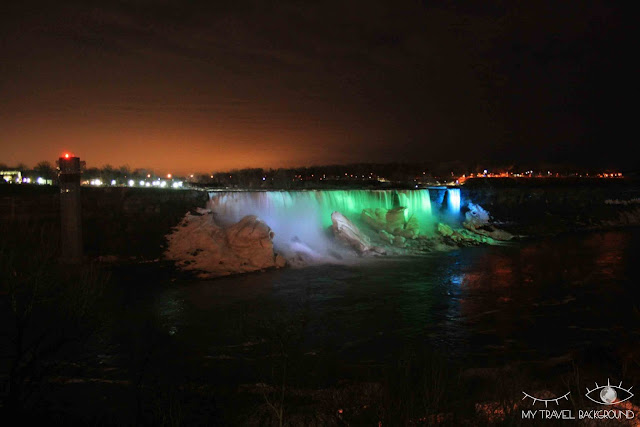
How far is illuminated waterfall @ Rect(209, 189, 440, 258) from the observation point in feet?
82.6

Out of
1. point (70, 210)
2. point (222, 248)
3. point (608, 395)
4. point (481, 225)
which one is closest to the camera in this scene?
point (608, 395)

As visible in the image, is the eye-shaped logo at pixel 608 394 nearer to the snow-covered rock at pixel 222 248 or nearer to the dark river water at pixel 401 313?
the dark river water at pixel 401 313

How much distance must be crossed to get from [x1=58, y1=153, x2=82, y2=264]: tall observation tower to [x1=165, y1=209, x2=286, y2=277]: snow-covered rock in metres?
3.69

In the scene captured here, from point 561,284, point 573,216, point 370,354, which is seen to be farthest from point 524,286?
point 573,216

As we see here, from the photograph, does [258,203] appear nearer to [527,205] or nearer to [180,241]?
[180,241]

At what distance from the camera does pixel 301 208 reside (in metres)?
28.5

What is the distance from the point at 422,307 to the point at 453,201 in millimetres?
26112

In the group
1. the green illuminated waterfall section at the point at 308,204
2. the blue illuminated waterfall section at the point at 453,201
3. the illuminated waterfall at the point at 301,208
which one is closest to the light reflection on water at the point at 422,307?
the illuminated waterfall at the point at 301,208

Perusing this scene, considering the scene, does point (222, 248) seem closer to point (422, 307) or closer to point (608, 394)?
point (422, 307)

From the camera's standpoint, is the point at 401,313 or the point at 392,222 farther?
the point at 392,222

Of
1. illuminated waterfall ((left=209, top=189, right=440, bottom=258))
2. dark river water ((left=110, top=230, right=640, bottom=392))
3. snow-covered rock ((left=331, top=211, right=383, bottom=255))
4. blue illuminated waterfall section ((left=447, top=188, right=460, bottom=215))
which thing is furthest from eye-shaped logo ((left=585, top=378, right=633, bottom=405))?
blue illuminated waterfall section ((left=447, top=188, right=460, bottom=215))

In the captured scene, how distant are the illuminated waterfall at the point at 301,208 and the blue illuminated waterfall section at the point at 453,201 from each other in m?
4.89

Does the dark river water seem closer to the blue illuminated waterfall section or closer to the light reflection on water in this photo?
the light reflection on water

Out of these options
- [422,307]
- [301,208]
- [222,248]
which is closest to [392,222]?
[301,208]
